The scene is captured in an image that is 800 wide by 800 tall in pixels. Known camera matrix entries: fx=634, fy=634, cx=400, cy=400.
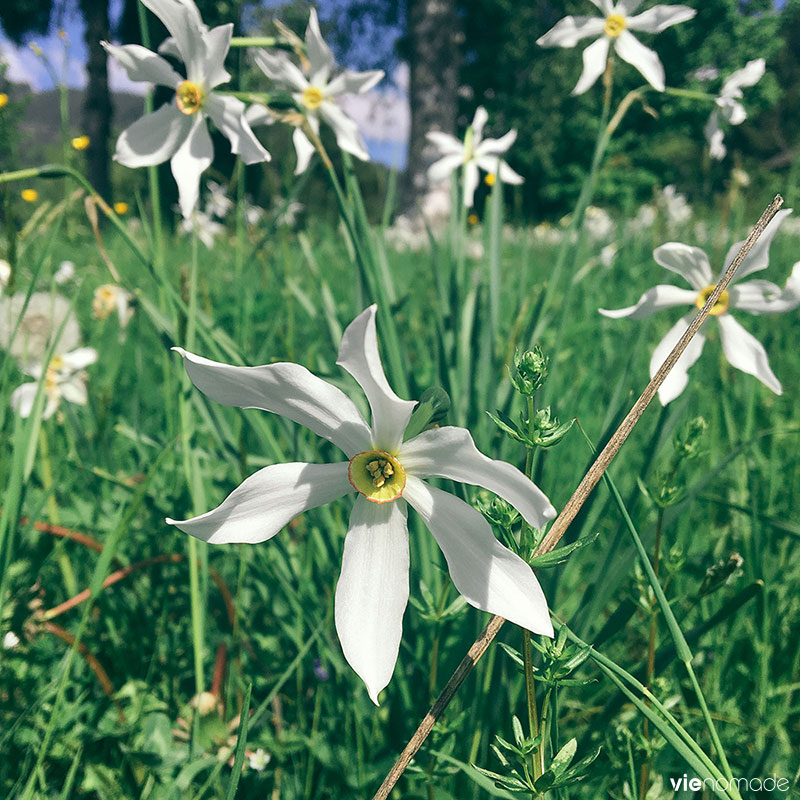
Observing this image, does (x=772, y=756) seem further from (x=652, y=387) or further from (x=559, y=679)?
(x=652, y=387)

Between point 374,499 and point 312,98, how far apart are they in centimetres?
108

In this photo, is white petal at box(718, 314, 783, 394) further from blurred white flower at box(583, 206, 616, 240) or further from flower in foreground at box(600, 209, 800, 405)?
blurred white flower at box(583, 206, 616, 240)

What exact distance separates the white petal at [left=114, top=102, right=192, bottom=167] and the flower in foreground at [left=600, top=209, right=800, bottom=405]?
0.71 metres

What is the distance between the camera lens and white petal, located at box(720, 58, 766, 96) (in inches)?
44.9

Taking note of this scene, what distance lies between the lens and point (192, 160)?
0.96 metres

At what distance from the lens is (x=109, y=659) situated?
1.10m

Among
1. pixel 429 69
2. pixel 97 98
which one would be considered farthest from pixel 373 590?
pixel 97 98

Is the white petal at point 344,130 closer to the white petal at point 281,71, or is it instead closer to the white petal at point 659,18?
the white petal at point 281,71

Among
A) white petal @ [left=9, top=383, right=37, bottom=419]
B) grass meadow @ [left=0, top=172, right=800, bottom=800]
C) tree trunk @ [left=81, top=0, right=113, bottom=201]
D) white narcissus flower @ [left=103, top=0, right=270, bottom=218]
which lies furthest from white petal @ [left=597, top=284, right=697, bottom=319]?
tree trunk @ [left=81, top=0, right=113, bottom=201]

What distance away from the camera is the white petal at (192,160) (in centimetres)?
94

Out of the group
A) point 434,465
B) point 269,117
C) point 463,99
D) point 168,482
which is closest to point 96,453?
point 168,482

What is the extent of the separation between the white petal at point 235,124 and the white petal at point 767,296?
0.67 meters

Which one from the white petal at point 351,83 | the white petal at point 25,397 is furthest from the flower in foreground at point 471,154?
the white petal at point 25,397

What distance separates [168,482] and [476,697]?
0.89 meters
